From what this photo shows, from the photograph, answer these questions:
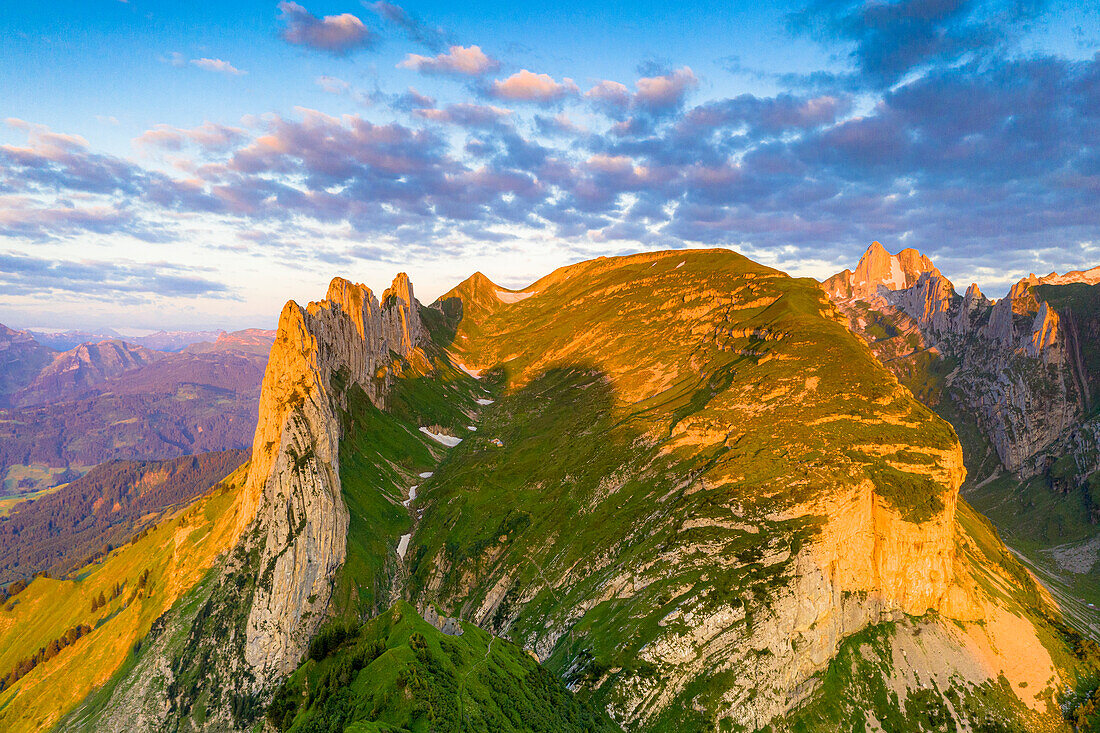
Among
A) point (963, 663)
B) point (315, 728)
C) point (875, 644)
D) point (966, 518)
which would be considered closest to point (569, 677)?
point (315, 728)

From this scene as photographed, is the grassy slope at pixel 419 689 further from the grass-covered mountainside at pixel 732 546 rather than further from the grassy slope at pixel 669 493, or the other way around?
the grassy slope at pixel 669 493

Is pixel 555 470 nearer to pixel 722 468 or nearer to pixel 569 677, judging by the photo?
pixel 722 468

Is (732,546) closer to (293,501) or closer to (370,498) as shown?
(293,501)

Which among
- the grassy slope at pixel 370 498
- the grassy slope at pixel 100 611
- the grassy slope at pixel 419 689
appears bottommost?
the grassy slope at pixel 100 611

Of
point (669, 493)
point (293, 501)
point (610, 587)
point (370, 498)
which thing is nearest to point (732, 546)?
point (669, 493)

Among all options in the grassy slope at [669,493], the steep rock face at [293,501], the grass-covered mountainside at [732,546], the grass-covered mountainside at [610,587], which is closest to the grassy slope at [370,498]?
the grass-covered mountainside at [610,587]

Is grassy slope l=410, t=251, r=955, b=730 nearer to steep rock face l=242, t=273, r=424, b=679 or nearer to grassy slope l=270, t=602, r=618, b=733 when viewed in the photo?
grassy slope l=270, t=602, r=618, b=733

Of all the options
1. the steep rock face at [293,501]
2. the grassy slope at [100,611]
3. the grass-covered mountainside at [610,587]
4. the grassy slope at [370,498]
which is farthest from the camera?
the grassy slope at [370,498]
